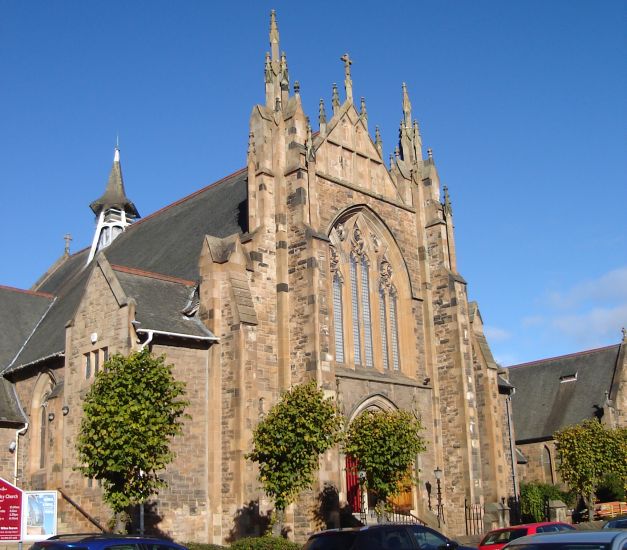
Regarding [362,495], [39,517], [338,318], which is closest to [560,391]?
[338,318]

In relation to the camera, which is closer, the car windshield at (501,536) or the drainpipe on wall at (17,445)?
the car windshield at (501,536)

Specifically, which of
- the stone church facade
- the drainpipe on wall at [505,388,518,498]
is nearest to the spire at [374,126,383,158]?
the stone church facade

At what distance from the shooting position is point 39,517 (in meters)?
17.2

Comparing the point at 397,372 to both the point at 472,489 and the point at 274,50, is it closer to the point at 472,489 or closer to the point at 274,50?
the point at 472,489

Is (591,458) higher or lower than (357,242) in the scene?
lower

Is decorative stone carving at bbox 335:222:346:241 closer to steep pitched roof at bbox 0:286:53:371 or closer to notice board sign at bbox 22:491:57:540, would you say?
steep pitched roof at bbox 0:286:53:371

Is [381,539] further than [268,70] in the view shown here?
No

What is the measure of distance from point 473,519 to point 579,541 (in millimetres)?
23793

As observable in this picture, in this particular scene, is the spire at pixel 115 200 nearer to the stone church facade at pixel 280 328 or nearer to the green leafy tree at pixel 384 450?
the stone church facade at pixel 280 328

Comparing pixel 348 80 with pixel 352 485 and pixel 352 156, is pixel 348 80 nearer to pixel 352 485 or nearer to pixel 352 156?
pixel 352 156

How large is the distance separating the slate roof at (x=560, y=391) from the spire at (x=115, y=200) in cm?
2899

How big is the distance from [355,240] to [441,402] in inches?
295

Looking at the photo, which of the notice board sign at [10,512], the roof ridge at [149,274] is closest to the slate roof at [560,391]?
the roof ridge at [149,274]

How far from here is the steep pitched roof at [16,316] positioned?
3647 cm
